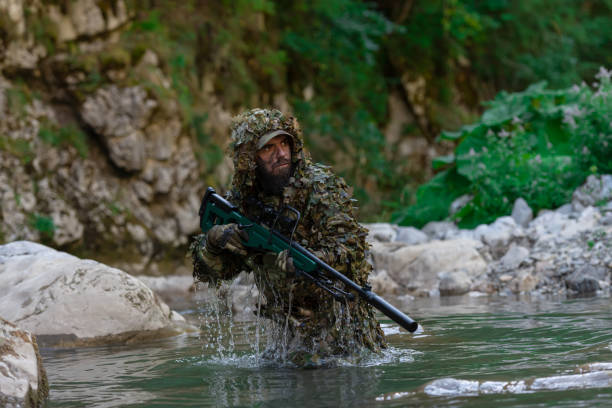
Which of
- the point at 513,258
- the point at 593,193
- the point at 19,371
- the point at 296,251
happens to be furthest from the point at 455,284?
the point at 19,371

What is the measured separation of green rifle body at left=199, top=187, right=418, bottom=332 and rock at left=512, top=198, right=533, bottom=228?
24.8 ft

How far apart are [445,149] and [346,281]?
56.3ft

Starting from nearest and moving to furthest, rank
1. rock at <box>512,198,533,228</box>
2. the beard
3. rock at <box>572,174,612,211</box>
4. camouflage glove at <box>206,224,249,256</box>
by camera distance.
→ camouflage glove at <box>206,224,249,256</box>, the beard, rock at <box>572,174,612,211</box>, rock at <box>512,198,533,228</box>

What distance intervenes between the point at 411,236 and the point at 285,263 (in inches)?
307

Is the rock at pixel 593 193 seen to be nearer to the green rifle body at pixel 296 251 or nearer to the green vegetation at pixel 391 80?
the green vegetation at pixel 391 80

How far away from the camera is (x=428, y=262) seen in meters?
10.3

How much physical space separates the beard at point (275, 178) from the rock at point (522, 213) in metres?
7.42

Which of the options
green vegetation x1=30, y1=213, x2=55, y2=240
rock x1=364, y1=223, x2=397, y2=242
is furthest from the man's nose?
green vegetation x1=30, y1=213, x2=55, y2=240

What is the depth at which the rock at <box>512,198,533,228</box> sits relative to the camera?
1150 cm

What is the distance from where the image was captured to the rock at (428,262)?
396 inches

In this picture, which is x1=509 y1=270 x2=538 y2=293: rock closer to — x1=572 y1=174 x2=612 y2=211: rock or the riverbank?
the riverbank

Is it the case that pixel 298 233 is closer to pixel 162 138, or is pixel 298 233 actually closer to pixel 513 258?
pixel 513 258

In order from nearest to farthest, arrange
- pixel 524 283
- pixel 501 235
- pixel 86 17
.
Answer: pixel 524 283
pixel 501 235
pixel 86 17

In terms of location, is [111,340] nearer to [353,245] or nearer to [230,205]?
[230,205]
